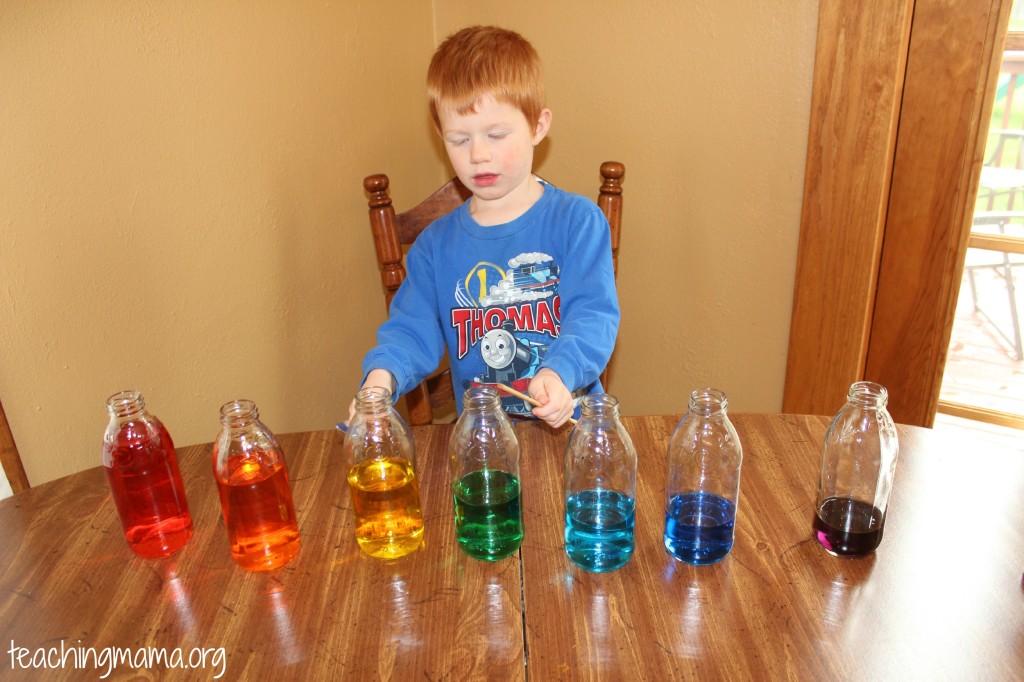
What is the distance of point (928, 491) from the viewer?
0.92m

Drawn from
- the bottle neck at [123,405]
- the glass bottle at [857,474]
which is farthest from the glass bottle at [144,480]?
the glass bottle at [857,474]

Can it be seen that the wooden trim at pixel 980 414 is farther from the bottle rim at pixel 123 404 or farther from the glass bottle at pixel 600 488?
the bottle rim at pixel 123 404

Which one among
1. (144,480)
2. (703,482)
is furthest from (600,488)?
(144,480)

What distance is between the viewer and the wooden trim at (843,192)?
1.39 meters

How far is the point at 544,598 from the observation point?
0.77 metres

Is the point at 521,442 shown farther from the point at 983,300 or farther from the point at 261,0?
the point at 983,300

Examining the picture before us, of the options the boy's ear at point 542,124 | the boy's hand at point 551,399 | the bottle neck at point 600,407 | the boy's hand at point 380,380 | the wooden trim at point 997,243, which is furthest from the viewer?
the wooden trim at point 997,243

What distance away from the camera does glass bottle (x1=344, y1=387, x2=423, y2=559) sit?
2.81 feet

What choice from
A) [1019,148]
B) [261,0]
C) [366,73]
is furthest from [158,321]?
[1019,148]

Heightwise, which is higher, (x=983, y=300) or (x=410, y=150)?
(x=410, y=150)

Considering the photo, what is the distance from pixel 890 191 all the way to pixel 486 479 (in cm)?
110

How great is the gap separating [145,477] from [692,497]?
64 centimetres

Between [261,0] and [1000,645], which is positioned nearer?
[1000,645]
